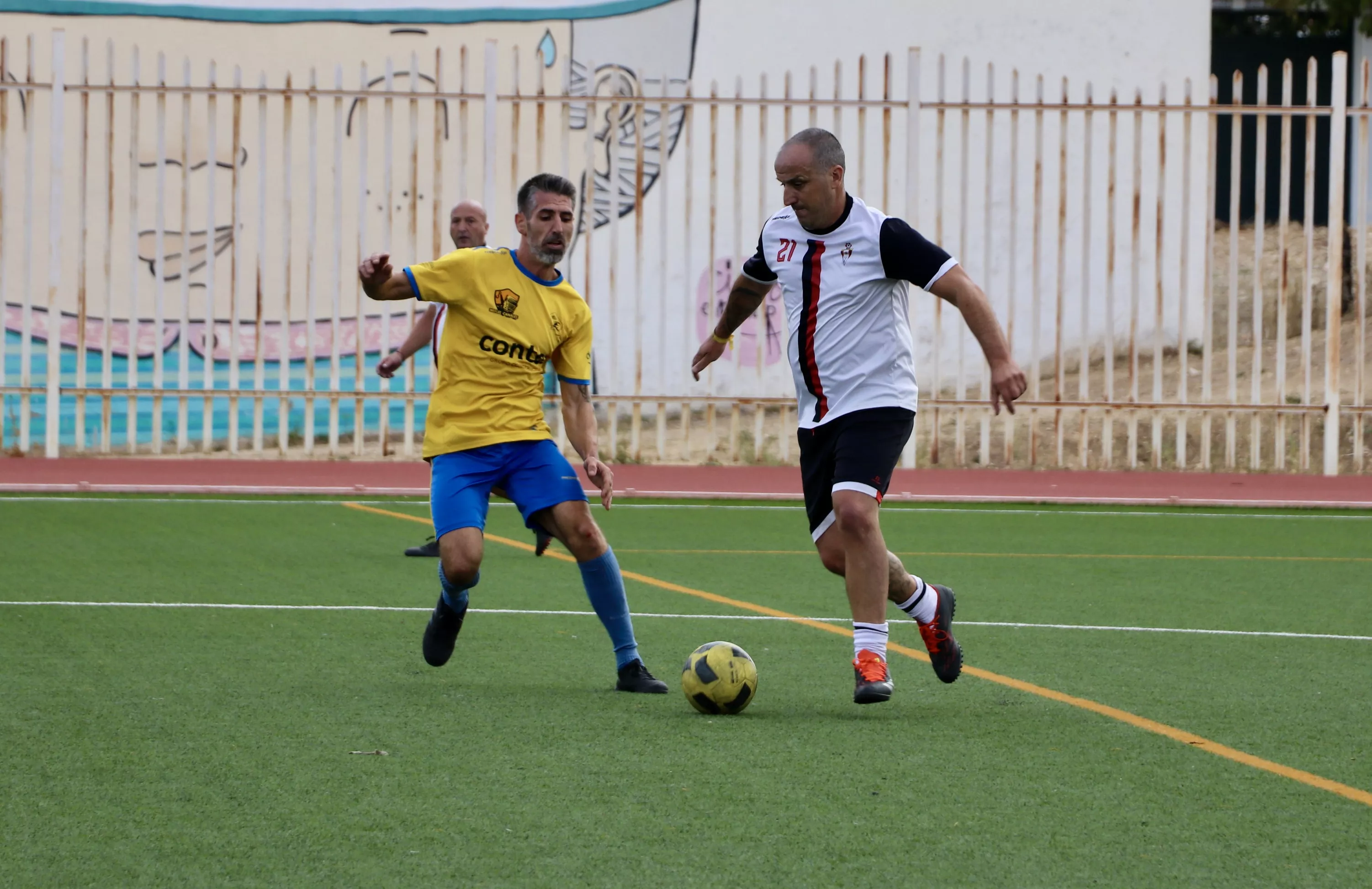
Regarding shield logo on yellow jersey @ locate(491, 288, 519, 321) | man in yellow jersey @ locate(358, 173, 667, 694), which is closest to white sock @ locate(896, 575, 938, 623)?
man in yellow jersey @ locate(358, 173, 667, 694)

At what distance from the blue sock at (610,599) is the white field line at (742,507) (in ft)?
22.4

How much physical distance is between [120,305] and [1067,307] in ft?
36.0

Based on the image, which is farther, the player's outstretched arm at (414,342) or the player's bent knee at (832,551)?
the player's outstretched arm at (414,342)

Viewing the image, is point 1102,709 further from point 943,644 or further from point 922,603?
point 922,603

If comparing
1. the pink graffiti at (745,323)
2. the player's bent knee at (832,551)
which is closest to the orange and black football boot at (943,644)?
the player's bent knee at (832,551)

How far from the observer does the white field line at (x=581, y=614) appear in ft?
24.3

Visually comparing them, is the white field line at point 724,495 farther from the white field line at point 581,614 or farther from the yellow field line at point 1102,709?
the white field line at point 581,614

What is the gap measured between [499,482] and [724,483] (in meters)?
8.72

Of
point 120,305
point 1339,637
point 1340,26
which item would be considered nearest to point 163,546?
point 1339,637

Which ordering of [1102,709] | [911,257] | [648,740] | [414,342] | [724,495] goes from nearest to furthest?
[648,740], [1102,709], [911,257], [414,342], [724,495]

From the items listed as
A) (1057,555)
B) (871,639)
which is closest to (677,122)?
(1057,555)

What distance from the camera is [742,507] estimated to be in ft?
43.5

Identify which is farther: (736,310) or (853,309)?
(736,310)

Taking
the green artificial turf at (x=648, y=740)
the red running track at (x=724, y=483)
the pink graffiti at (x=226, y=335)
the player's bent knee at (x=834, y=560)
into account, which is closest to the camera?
the green artificial turf at (x=648, y=740)
